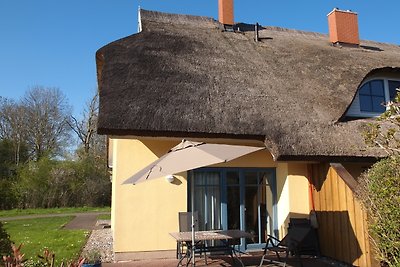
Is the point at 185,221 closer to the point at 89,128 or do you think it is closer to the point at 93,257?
the point at 93,257

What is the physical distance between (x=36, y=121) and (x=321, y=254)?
30261mm

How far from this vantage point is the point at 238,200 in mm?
9664

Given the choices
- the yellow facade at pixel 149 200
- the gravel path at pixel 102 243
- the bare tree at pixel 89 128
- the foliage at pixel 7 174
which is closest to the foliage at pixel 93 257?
the gravel path at pixel 102 243

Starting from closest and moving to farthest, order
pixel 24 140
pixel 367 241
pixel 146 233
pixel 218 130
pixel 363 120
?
pixel 367 241
pixel 218 130
pixel 146 233
pixel 363 120
pixel 24 140

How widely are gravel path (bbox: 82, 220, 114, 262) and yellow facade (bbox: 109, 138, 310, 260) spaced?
66 cm

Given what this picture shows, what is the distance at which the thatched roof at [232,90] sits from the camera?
7715mm

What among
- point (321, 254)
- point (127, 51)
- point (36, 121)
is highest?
point (36, 121)

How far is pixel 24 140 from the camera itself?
32625mm

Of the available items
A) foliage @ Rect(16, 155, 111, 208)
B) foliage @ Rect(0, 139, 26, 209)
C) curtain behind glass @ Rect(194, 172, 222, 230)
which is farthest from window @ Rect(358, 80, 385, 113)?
foliage @ Rect(0, 139, 26, 209)

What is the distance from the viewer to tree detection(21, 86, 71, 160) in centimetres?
3288

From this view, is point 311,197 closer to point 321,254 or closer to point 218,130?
point 321,254

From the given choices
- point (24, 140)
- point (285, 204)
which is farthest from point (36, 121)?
point (285, 204)

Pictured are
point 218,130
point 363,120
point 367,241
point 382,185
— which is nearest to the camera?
point 382,185

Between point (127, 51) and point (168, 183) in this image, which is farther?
point (127, 51)
